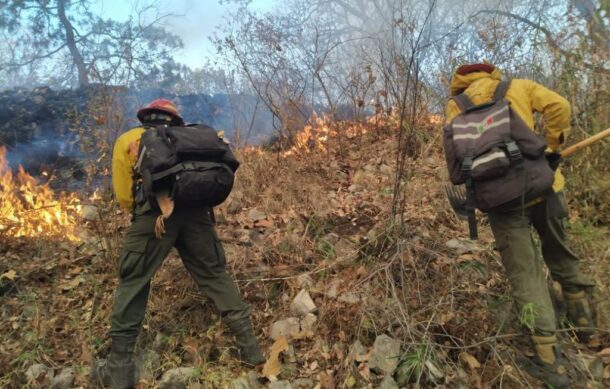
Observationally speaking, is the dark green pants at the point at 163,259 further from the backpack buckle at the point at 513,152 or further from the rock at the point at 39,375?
the backpack buckle at the point at 513,152

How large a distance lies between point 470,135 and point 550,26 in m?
4.17

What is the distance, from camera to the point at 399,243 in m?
3.44

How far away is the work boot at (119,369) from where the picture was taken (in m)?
2.96

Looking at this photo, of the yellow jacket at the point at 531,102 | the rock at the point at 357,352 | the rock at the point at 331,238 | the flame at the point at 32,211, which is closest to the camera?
the yellow jacket at the point at 531,102

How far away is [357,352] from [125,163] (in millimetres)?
2162

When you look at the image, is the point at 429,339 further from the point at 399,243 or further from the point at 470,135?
the point at 470,135

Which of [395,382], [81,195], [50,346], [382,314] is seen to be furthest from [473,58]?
[50,346]

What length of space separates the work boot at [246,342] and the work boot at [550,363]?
186cm

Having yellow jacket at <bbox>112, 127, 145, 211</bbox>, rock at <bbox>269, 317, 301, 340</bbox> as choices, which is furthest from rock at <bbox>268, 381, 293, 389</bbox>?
yellow jacket at <bbox>112, 127, 145, 211</bbox>

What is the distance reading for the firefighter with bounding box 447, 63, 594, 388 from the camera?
256 centimetres

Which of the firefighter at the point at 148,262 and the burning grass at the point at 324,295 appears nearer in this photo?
the burning grass at the point at 324,295

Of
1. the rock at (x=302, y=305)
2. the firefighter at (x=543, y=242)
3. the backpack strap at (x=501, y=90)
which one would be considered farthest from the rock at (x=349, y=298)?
the backpack strap at (x=501, y=90)

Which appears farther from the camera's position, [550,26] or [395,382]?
[550,26]

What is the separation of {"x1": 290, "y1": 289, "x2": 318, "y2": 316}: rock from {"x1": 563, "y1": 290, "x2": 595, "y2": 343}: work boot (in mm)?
1851
